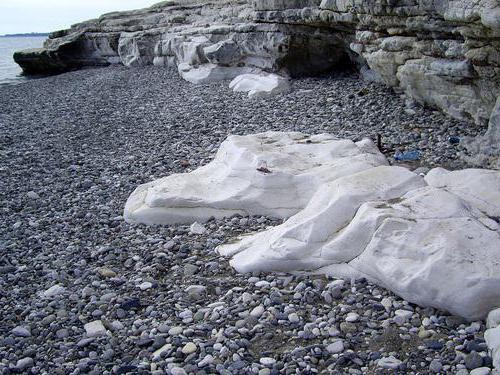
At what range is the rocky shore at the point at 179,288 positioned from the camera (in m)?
4.18

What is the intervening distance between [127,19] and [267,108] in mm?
25907

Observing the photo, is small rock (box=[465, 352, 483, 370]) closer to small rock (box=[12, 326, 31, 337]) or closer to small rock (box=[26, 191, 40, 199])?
small rock (box=[12, 326, 31, 337])

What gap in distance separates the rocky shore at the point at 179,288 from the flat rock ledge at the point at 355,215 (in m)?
0.19

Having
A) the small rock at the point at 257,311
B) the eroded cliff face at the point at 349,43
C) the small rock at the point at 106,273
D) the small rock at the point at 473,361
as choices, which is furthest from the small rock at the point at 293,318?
the eroded cliff face at the point at 349,43

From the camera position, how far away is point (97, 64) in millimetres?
36781

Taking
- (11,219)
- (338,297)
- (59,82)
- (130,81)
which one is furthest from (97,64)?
(338,297)

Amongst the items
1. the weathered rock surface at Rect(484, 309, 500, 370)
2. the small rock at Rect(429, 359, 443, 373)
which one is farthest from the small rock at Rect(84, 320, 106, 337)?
the weathered rock surface at Rect(484, 309, 500, 370)

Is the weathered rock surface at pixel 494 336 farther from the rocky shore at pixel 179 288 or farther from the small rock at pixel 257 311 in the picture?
the small rock at pixel 257 311

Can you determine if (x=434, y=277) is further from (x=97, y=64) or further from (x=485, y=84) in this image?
(x=97, y=64)

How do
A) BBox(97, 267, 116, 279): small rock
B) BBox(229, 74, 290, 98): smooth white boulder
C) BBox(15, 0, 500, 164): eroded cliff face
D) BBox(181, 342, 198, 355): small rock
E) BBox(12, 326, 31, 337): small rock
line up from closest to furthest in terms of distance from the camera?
BBox(181, 342, 198, 355): small rock, BBox(12, 326, 31, 337): small rock, BBox(97, 267, 116, 279): small rock, BBox(15, 0, 500, 164): eroded cliff face, BBox(229, 74, 290, 98): smooth white boulder

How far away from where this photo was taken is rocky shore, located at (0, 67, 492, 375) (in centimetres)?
418

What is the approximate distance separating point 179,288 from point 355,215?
2.02 meters

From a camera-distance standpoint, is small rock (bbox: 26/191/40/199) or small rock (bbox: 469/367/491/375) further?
small rock (bbox: 26/191/40/199)

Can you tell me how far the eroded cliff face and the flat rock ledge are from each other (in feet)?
8.73
